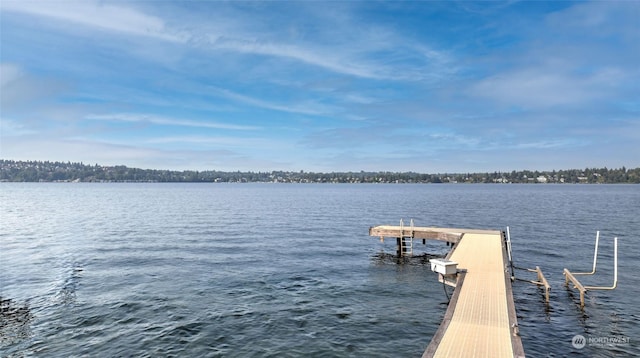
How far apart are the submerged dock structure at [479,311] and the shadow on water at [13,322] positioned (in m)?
14.7

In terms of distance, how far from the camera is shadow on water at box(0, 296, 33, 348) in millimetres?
14006

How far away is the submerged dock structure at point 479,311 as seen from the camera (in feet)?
33.0

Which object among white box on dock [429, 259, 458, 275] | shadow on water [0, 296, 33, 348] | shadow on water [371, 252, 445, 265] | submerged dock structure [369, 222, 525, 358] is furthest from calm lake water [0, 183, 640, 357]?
white box on dock [429, 259, 458, 275]

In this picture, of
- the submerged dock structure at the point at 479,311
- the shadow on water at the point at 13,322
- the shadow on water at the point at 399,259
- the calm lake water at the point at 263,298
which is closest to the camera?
the submerged dock structure at the point at 479,311

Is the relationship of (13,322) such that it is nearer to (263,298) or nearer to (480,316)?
(263,298)

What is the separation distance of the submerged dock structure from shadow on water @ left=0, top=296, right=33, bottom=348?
14.7 m

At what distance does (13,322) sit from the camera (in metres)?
15.5

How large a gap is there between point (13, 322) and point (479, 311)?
59.6ft

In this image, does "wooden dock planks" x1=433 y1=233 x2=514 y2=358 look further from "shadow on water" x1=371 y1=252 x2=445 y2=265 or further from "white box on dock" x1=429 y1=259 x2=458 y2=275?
"shadow on water" x1=371 y1=252 x2=445 y2=265

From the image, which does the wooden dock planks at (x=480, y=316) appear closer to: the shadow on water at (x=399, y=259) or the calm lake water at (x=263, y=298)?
the calm lake water at (x=263, y=298)

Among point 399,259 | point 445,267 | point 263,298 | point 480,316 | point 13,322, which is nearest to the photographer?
point 480,316

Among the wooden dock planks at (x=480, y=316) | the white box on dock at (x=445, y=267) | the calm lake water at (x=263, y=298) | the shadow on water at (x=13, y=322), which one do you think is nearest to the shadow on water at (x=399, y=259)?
the calm lake water at (x=263, y=298)

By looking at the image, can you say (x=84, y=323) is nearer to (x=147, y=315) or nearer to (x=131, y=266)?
(x=147, y=315)

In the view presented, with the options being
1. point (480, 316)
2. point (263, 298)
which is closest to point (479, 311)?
point (480, 316)
